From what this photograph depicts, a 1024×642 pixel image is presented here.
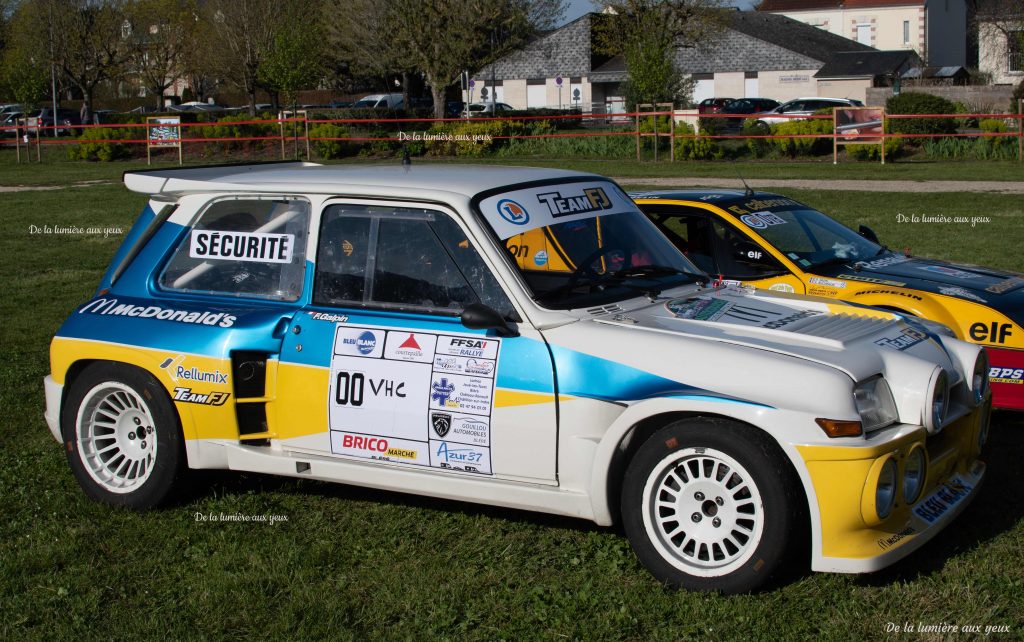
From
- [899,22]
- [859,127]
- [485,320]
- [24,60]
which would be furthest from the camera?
[899,22]

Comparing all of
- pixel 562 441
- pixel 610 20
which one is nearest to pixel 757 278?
pixel 562 441

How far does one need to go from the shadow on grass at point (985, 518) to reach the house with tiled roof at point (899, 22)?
7297 cm

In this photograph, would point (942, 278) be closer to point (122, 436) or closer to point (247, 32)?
point (122, 436)

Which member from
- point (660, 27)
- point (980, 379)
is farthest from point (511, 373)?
point (660, 27)

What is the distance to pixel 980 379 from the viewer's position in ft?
16.6

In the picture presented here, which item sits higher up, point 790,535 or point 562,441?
point 562,441

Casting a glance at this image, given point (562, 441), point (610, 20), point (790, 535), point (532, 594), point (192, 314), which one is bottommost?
point (532, 594)

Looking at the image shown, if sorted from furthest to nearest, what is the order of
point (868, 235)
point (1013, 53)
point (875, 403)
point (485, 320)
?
point (1013, 53)
point (868, 235)
point (485, 320)
point (875, 403)

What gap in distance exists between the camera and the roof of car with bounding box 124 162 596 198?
206 inches

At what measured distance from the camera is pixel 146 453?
5.54m

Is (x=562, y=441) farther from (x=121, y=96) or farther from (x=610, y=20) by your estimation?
(x=121, y=96)

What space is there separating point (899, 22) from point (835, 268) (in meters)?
75.7

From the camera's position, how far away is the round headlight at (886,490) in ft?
13.7

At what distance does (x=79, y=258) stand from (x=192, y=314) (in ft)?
34.1
